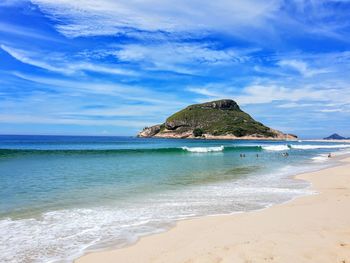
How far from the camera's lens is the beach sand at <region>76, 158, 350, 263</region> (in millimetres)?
7188

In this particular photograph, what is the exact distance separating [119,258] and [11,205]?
7645 mm

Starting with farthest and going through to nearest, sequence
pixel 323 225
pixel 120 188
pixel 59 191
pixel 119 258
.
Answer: pixel 120 188
pixel 59 191
pixel 323 225
pixel 119 258

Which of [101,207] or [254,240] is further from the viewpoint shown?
[101,207]

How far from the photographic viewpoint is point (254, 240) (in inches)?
329

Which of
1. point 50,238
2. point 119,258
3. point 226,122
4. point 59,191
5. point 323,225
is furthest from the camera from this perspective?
point 226,122

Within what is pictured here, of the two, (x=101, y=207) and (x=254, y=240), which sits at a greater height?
(x=254, y=240)

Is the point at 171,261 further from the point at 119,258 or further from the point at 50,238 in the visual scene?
the point at 50,238

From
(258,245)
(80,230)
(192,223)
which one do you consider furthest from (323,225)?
(80,230)

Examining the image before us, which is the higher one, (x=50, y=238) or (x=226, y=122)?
(x=226, y=122)

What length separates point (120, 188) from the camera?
1803 cm

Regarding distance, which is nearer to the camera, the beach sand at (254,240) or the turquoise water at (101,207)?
the beach sand at (254,240)

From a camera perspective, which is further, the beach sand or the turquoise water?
the turquoise water

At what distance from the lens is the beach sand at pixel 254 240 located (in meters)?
7.19

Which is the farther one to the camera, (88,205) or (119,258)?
(88,205)
